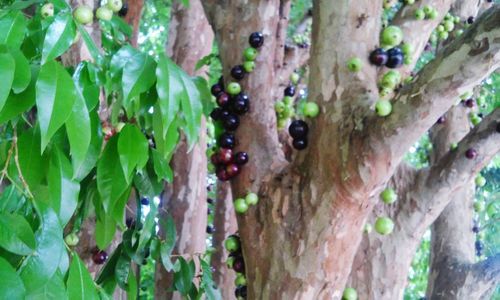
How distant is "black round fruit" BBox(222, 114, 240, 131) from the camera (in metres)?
2.04

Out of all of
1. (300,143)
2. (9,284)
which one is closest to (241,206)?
(300,143)

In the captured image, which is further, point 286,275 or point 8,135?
point 286,275

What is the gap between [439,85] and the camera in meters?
1.46

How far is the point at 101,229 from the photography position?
1.56 m

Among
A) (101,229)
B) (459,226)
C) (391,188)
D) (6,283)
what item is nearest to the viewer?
(6,283)

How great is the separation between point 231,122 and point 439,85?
2.59 feet

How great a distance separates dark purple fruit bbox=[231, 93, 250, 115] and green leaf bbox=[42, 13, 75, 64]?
0.95 meters

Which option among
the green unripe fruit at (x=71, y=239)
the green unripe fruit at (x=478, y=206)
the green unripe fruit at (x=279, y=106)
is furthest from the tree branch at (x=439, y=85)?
the green unripe fruit at (x=478, y=206)

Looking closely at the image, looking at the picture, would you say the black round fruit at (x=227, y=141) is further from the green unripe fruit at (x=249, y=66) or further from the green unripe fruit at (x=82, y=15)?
the green unripe fruit at (x=82, y=15)

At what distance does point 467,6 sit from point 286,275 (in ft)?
6.06

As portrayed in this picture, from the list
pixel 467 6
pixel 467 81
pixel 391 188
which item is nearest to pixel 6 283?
pixel 467 81

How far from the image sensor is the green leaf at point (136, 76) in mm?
1170

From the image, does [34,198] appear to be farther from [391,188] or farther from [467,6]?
[467,6]

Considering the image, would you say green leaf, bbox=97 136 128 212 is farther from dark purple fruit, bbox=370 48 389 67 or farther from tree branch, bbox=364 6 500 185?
dark purple fruit, bbox=370 48 389 67
